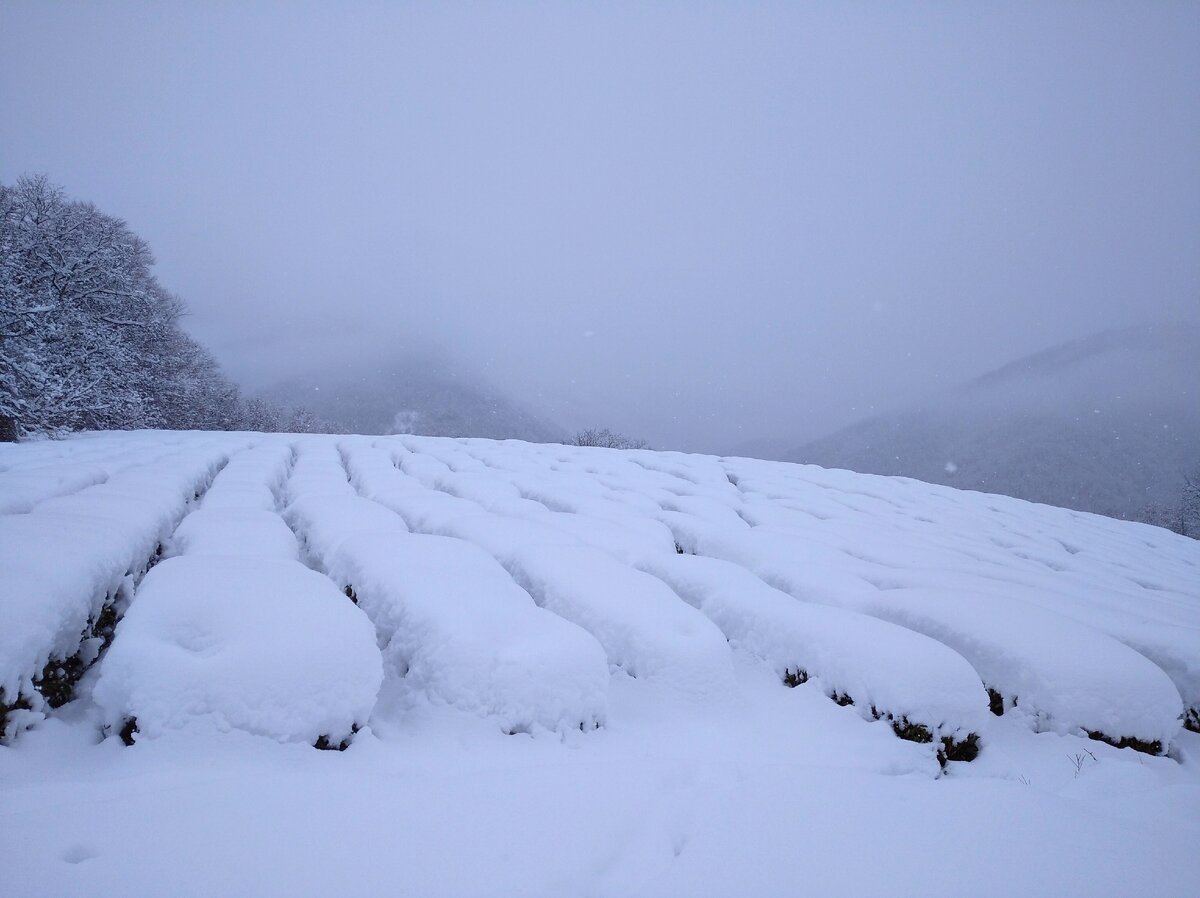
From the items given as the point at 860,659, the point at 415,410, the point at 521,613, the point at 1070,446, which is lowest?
the point at 1070,446

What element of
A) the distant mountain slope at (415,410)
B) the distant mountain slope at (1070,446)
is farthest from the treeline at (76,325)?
the distant mountain slope at (415,410)

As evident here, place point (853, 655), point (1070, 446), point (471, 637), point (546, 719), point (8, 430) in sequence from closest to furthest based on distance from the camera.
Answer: point (546, 719) → point (471, 637) → point (853, 655) → point (8, 430) → point (1070, 446)

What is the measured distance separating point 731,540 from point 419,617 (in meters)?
2.74

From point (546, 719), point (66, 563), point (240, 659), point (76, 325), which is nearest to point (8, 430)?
point (76, 325)

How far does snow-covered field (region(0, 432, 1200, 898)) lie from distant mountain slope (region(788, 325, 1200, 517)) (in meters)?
97.5

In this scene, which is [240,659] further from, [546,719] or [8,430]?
[8,430]

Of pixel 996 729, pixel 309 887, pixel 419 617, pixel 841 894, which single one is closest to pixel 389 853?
pixel 309 887

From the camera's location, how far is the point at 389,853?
4.45 feet

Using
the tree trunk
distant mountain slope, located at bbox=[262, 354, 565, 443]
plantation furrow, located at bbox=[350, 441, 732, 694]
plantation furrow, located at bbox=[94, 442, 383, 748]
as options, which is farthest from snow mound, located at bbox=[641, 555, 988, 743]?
distant mountain slope, located at bbox=[262, 354, 565, 443]

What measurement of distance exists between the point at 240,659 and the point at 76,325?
13145mm

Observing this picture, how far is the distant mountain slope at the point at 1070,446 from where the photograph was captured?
106188mm

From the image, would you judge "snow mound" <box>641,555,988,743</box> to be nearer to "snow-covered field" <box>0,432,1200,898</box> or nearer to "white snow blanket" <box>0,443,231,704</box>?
"snow-covered field" <box>0,432,1200,898</box>

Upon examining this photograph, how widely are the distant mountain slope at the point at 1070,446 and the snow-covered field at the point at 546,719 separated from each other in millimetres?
97522

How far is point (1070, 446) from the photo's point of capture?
128 meters
